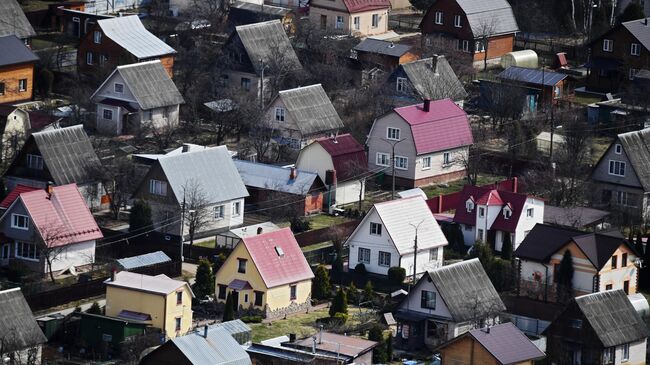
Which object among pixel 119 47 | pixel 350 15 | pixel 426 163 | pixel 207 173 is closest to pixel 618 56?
pixel 350 15

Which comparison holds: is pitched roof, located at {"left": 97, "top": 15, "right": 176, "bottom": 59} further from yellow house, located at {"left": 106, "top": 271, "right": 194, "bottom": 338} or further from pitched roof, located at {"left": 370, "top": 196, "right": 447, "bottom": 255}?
yellow house, located at {"left": 106, "top": 271, "right": 194, "bottom": 338}

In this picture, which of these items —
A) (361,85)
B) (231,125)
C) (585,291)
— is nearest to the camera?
(585,291)

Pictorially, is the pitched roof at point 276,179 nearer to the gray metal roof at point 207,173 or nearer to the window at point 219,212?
the gray metal roof at point 207,173

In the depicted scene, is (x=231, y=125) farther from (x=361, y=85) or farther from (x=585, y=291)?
(x=585, y=291)

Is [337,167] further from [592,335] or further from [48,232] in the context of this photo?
[592,335]

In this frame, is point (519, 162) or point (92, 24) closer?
point (519, 162)

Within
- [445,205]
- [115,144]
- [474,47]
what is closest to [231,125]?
[115,144]
